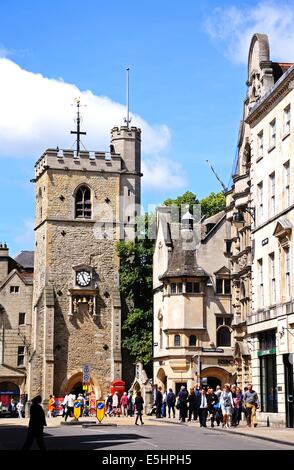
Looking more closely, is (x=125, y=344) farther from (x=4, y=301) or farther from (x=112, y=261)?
(x=4, y=301)

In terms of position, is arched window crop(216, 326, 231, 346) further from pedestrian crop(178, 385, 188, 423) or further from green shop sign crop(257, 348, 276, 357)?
green shop sign crop(257, 348, 276, 357)

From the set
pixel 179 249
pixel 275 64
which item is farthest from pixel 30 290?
pixel 275 64

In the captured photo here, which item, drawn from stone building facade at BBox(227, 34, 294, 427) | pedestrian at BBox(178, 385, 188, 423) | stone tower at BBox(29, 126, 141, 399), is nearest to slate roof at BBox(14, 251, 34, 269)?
stone tower at BBox(29, 126, 141, 399)

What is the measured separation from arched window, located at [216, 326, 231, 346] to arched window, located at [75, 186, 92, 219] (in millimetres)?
20661

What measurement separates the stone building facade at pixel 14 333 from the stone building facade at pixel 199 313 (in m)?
21.9

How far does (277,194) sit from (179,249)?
21895 millimetres

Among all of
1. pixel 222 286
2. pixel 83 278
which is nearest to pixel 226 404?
pixel 222 286

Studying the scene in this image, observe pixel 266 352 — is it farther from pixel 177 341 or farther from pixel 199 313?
pixel 177 341

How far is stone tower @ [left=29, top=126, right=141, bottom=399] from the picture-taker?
7075cm

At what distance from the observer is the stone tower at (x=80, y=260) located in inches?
2785

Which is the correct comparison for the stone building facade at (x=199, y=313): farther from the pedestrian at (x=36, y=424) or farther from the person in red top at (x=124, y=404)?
the pedestrian at (x=36, y=424)

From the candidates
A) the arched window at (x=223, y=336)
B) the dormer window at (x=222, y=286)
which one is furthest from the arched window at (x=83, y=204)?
the arched window at (x=223, y=336)

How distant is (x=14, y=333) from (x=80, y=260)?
10.00 metres

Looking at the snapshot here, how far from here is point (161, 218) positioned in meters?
62.8
